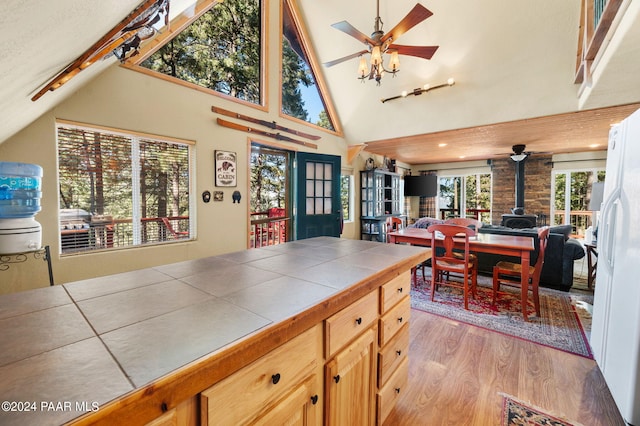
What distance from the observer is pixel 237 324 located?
73 centimetres

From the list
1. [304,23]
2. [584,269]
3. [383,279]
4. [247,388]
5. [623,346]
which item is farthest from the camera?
[584,269]

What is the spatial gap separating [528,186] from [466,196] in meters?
1.53

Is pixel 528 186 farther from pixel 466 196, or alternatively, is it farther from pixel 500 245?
pixel 500 245

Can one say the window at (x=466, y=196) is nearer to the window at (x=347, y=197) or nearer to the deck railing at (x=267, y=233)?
the window at (x=347, y=197)

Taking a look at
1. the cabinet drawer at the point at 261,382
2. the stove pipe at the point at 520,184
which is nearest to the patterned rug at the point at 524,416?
the cabinet drawer at the point at 261,382

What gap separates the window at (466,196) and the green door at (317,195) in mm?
4998

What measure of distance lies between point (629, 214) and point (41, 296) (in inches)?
112

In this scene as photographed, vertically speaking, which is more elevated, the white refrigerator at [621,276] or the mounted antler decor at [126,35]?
the mounted antler decor at [126,35]

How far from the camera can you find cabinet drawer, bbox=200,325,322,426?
2.05ft

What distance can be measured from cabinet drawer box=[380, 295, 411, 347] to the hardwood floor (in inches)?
22.8

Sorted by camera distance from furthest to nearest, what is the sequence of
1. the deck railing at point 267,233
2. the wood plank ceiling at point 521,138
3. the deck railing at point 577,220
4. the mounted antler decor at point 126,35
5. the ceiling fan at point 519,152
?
the deck railing at point 577,220
the ceiling fan at point 519,152
the deck railing at point 267,233
the wood plank ceiling at point 521,138
the mounted antler decor at point 126,35

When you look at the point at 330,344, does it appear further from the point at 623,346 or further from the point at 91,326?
the point at 623,346

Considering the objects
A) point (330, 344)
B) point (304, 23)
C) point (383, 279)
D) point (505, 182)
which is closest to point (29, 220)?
point (330, 344)

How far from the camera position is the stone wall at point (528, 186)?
6630 mm
